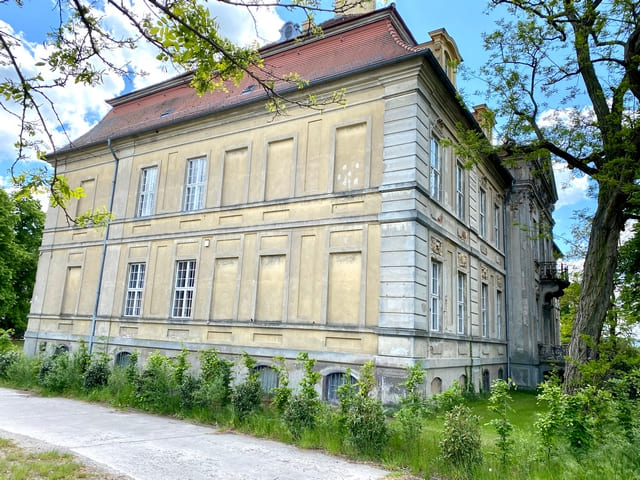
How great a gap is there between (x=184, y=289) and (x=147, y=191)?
4795 millimetres

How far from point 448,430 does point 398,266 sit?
659 centimetres

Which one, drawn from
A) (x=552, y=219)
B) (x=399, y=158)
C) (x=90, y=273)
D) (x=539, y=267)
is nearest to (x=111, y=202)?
(x=90, y=273)

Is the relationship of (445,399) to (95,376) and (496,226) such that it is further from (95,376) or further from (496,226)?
(496,226)

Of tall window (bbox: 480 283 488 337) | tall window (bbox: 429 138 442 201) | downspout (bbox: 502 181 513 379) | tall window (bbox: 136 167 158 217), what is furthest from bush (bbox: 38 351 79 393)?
downspout (bbox: 502 181 513 379)

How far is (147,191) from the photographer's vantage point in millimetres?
19375

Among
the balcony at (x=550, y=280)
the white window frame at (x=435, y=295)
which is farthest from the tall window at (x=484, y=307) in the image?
the balcony at (x=550, y=280)

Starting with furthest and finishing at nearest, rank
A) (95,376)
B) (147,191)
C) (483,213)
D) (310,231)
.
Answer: (483,213), (147,191), (310,231), (95,376)

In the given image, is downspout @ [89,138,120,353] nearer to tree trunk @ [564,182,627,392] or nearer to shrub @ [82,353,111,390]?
shrub @ [82,353,111,390]

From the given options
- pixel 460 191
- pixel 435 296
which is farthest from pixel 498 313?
pixel 435 296

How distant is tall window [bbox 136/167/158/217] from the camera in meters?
19.1

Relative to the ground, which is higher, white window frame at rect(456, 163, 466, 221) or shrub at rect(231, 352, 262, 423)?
white window frame at rect(456, 163, 466, 221)

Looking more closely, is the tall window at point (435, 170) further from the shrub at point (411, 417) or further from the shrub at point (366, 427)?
the shrub at point (366, 427)

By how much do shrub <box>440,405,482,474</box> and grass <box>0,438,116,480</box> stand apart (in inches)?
167

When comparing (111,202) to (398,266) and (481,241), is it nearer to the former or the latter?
(398,266)
